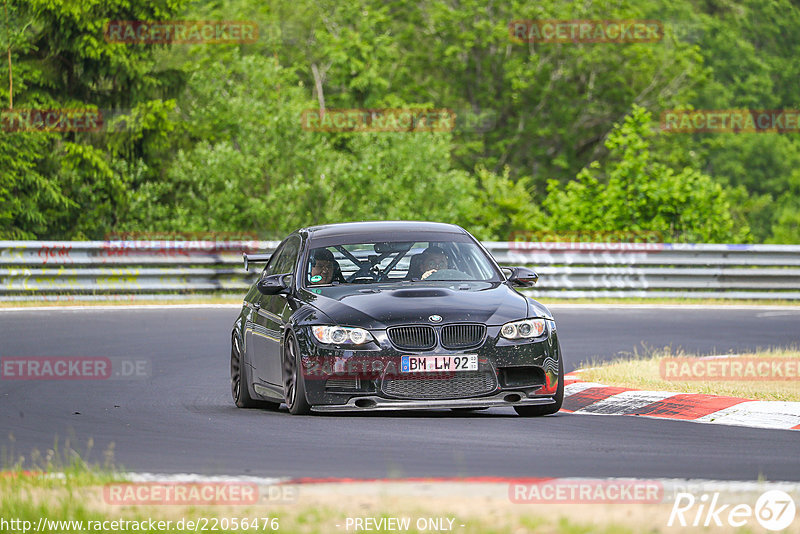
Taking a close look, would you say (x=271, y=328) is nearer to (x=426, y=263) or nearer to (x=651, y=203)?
(x=426, y=263)

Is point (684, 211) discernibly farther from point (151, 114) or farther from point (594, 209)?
point (151, 114)

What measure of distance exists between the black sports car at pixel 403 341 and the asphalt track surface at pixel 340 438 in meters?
0.20

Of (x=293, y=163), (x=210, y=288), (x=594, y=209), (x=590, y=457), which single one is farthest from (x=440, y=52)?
(x=590, y=457)

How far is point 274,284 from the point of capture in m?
11.1

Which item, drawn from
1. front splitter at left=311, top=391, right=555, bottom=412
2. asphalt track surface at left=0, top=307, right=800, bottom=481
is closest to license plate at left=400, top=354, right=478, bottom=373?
front splitter at left=311, top=391, right=555, bottom=412

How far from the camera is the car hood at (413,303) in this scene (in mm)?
10031

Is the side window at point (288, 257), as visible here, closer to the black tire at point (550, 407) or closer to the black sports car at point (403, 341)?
the black sports car at point (403, 341)

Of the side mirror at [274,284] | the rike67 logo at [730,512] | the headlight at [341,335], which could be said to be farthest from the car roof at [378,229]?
the rike67 logo at [730,512]

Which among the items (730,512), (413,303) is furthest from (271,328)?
(730,512)

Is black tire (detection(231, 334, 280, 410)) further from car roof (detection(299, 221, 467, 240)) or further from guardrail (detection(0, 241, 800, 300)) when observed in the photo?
guardrail (detection(0, 241, 800, 300))

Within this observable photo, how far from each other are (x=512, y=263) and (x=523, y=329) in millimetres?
14512

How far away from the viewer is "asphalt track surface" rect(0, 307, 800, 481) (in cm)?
760

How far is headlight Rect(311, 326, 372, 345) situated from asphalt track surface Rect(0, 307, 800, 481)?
54 cm

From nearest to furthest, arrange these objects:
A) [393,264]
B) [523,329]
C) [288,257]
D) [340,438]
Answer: [340,438]
[523,329]
[393,264]
[288,257]
